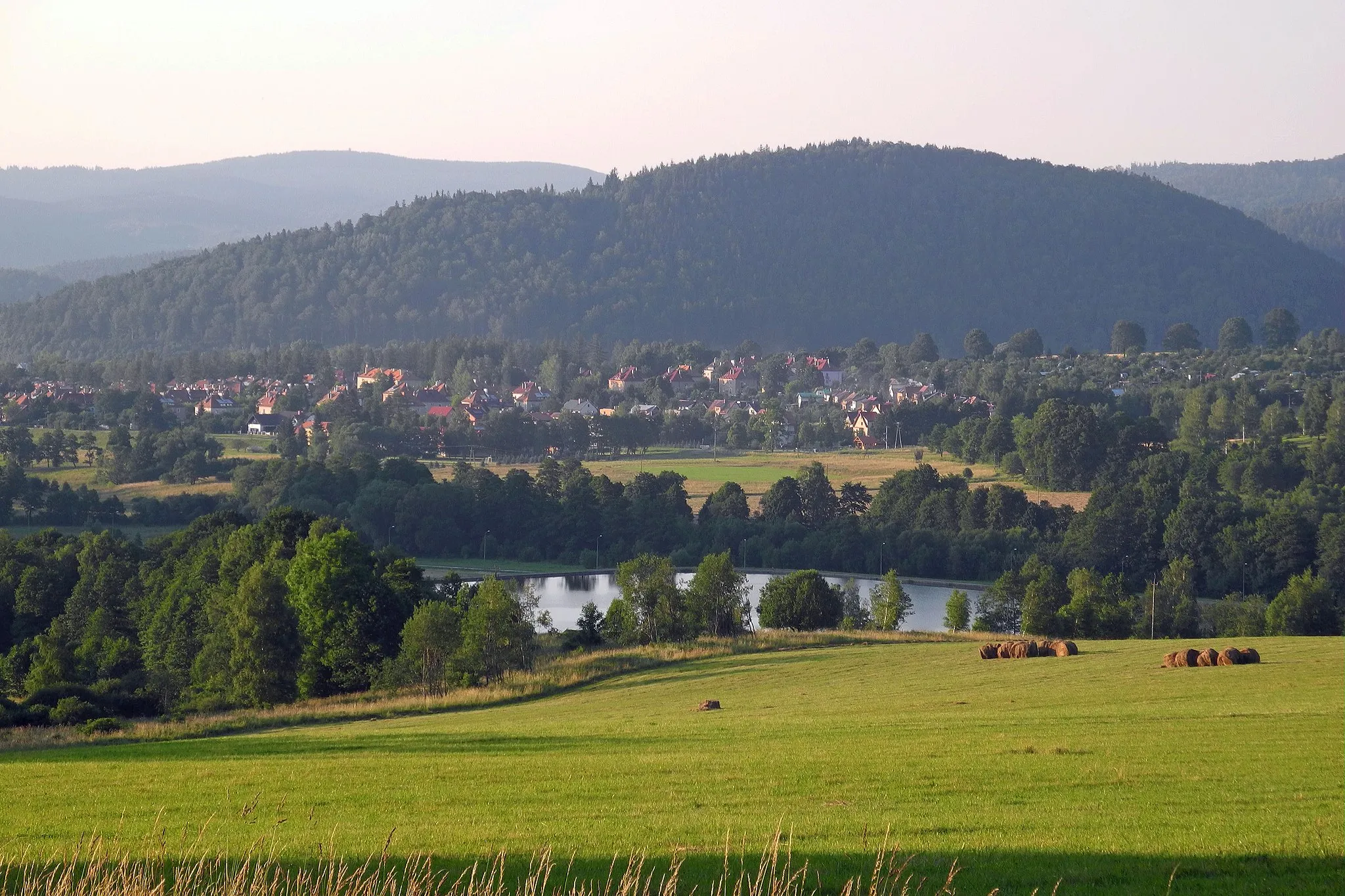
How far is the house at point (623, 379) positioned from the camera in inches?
6437

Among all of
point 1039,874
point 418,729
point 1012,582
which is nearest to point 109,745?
point 418,729

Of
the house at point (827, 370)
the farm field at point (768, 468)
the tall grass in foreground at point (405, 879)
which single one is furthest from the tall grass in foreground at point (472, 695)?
the house at point (827, 370)

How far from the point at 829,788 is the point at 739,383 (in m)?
157

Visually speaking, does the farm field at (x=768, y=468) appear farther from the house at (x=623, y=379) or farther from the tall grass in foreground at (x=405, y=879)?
the tall grass in foreground at (x=405, y=879)

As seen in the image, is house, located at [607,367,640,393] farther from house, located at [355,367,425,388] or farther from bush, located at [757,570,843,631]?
bush, located at [757,570,843,631]

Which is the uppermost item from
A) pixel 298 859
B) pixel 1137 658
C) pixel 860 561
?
pixel 298 859

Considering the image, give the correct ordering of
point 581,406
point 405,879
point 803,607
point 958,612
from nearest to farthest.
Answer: point 405,879
point 803,607
point 958,612
point 581,406

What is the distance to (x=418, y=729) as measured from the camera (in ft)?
73.6

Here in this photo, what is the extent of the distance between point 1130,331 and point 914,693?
154110mm

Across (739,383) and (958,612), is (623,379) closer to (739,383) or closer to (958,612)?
(739,383)

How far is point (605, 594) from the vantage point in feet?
213

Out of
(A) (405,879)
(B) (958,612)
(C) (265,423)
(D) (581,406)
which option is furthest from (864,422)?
(A) (405,879)

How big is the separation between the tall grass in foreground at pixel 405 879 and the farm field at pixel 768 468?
70.8 meters

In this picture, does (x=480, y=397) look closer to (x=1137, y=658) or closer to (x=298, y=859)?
(x=1137, y=658)
